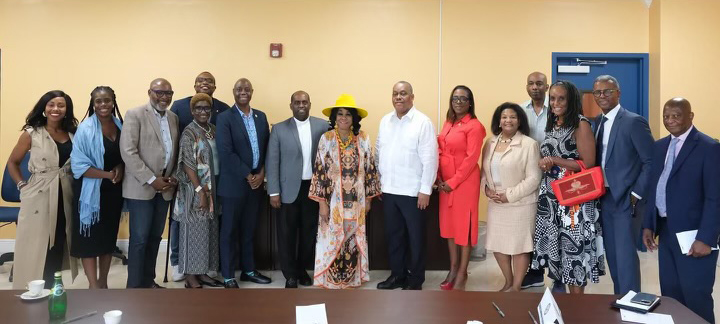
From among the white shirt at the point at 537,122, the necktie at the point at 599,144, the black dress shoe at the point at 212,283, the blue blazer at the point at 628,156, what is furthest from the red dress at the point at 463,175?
the black dress shoe at the point at 212,283

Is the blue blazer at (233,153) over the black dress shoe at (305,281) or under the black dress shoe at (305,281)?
over

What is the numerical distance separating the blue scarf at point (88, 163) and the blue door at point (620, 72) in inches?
179

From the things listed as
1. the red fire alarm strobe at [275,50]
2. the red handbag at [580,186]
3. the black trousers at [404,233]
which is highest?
the red fire alarm strobe at [275,50]

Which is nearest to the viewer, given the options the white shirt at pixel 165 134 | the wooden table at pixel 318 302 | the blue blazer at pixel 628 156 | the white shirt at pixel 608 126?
the wooden table at pixel 318 302

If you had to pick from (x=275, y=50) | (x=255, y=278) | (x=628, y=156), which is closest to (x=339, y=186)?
(x=255, y=278)

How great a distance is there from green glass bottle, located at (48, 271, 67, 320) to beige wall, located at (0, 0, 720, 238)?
3.96 metres

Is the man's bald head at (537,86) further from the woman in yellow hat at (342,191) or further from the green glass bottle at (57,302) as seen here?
the green glass bottle at (57,302)

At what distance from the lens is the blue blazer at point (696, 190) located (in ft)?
8.15

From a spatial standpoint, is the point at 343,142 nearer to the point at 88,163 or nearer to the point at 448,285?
the point at 448,285

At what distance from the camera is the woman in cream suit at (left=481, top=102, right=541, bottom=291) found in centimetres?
348

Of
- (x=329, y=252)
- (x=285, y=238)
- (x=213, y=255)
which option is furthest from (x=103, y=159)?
(x=329, y=252)

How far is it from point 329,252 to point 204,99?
1500 mm

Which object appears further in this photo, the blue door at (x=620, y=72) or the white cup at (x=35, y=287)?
A: the blue door at (x=620, y=72)

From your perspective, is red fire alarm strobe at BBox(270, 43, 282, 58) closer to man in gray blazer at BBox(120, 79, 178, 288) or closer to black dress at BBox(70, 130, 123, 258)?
man in gray blazer at BBox(120, 79, 178, 288)
